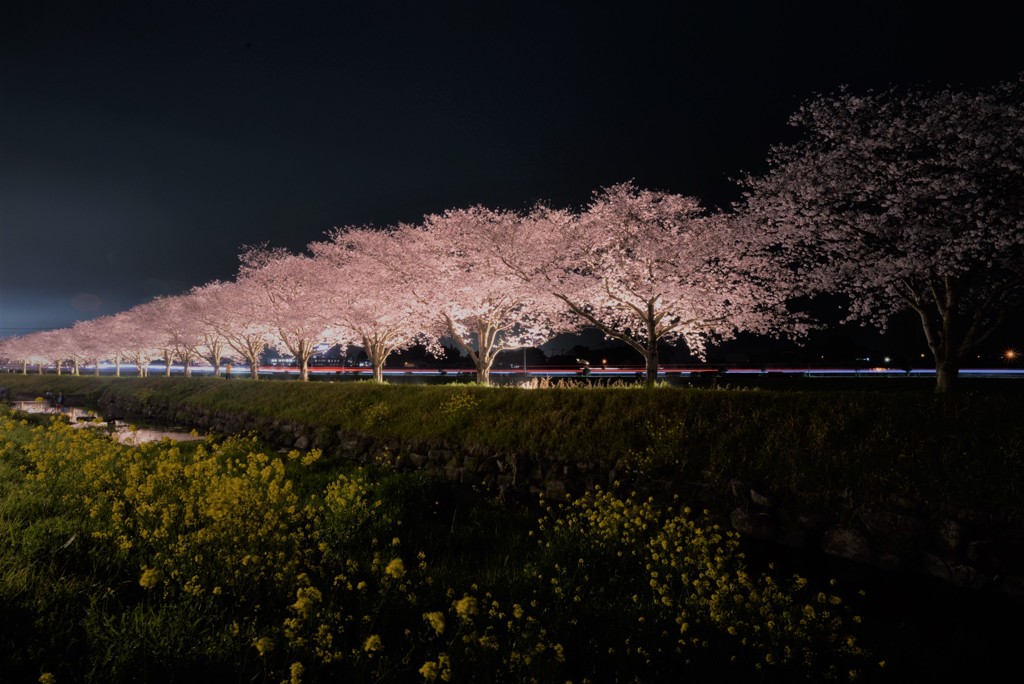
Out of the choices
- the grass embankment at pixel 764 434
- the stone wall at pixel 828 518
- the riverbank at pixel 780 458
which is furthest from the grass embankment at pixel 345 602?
the grass embankment at pixel 764 434

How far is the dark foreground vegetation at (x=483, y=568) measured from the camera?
4.29m

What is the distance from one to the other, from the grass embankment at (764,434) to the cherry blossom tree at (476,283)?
8.01 meters

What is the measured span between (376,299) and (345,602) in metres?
26.9

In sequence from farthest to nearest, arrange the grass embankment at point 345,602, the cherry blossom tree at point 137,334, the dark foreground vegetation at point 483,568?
the cherry blossom tree at point 137,334 < the dark foreground vegetation at point 483,568 < the grass embankment at point 345,602

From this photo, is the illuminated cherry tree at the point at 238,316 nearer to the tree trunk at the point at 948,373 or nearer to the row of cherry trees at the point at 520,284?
the row of cherry trees at the point at 520,284

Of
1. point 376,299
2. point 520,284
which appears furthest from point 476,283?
point 376,299

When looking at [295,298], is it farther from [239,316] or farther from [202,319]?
[202,319]

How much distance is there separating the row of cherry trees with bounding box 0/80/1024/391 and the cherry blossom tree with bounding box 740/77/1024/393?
5cm

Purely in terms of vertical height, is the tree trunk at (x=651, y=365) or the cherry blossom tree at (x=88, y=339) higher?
the cherry blossom tree at (x=88, y=339)

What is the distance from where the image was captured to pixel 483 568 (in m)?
7.99

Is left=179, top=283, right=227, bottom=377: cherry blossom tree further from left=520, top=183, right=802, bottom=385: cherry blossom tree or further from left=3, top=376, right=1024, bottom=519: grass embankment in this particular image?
left=520, top=183, right=802, bottom=385: cherry blossom tree

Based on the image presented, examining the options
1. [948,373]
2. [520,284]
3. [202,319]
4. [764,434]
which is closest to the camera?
[764,434]

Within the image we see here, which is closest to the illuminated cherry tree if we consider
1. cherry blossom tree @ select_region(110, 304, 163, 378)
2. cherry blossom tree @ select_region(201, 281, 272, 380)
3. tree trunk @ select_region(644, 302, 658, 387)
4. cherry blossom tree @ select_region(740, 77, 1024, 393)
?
cherry blossom tree @ select_region(201, 281, 272, 380)

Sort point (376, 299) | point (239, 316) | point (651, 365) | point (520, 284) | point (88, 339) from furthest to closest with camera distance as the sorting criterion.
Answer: point (88, 339)
point (239, 316)
point (376, 299)
point (520, 284)
point (651, 365)
